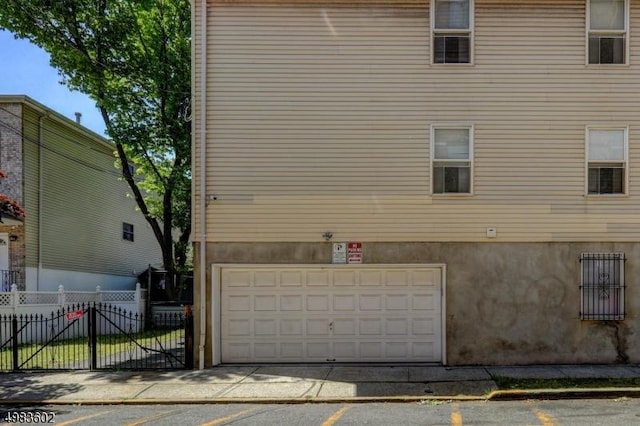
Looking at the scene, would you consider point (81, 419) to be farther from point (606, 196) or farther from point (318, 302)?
point (606, 196)

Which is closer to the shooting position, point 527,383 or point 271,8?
point 527,383

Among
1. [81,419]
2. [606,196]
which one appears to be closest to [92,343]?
[81,419]

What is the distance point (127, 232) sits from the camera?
26.9m

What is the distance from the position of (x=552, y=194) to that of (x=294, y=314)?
236 inches

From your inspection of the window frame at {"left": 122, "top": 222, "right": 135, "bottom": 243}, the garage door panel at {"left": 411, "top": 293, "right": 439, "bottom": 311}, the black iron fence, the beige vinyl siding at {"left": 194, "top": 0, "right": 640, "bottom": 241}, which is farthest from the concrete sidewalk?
the window frame at {"left": 122, "top": 222, "right": 135, "bottom": 243}

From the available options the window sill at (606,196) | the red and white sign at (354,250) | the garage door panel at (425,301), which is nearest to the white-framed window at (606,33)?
the window sill at (606,196)

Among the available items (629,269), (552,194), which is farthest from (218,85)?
(629,269)

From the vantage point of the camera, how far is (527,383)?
9.99 meters

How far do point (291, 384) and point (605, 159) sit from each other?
7907 mm

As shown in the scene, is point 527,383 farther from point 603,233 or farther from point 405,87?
point 405,87

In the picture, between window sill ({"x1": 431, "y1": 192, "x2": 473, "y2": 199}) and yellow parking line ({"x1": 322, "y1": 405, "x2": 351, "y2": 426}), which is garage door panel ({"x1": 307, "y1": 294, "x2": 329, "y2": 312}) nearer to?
window sill ({"x1": 431, "y1": 192, "x2": 473, "y2": 199})

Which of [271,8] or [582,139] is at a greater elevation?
[271,8]

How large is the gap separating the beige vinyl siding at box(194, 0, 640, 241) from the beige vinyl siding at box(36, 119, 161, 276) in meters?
10.5

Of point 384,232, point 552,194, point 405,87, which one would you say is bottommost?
point 384,232
